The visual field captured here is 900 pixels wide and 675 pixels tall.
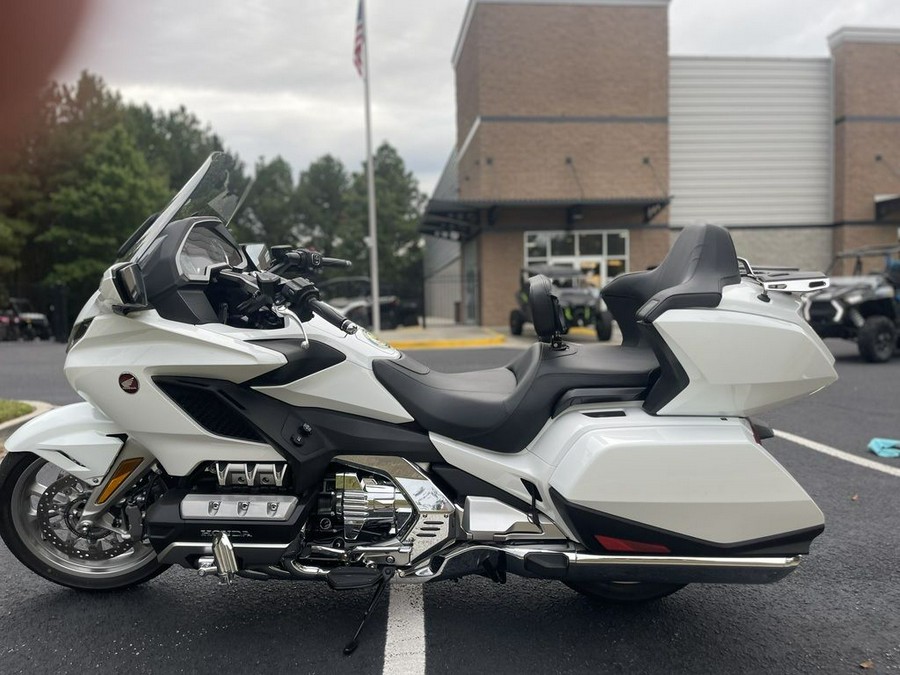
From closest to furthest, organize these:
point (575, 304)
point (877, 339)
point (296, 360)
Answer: point (296, 360), point (877, 339), point (575, 304)

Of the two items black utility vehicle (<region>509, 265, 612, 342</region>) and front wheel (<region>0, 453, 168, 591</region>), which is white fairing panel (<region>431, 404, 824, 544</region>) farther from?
black utility vehicle (<region>509, 265, 612, 342</region>)

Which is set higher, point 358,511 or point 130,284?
point 130,284

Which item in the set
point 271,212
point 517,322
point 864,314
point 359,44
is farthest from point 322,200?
point 864,314

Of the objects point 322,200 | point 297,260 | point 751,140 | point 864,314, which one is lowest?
point 864,314

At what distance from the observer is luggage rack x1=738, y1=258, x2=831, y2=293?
8.30 ft

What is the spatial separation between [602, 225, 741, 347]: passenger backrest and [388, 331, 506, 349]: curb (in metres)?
12.0

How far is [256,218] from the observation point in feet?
197

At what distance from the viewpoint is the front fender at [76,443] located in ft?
9.14

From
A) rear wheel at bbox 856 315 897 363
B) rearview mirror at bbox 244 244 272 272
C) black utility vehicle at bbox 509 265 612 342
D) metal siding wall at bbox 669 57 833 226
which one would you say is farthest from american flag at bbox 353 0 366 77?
rearview mirror at bbox 244 244 272 272

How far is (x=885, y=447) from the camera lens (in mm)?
5375

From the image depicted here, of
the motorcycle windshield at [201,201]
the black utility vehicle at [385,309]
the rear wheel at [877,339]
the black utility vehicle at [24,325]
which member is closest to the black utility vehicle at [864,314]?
the rear wheel at [877,339]

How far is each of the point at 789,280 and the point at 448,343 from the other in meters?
13.0

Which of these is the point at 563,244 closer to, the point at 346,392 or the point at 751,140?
the point at 751,140

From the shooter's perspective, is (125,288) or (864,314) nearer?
(125,288)
